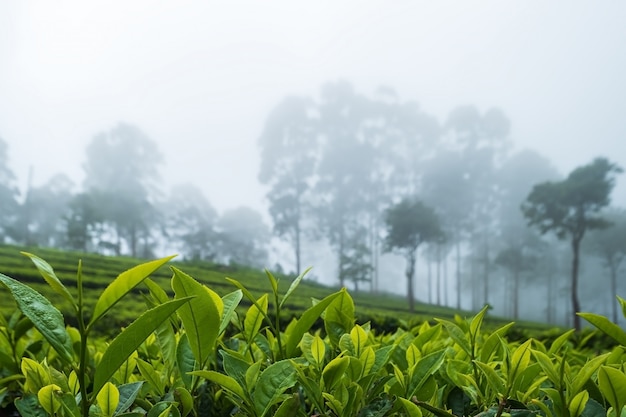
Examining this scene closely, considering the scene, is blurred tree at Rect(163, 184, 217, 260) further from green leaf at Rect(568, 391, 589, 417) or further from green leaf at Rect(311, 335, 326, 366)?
green leaf at Rect(568, 391, 589, 417)

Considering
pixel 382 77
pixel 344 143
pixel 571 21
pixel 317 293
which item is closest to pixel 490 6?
pixel 571 21

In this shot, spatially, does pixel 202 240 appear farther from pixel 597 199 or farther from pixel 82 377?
pixel 82 377

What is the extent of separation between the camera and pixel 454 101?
651 inches

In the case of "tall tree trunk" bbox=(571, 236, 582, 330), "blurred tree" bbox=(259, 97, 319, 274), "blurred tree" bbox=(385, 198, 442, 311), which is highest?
"blurred tree" bbox=(259, 97, 319, 274)

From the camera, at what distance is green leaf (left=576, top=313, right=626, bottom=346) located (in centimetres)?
41

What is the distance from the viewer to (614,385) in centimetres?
34

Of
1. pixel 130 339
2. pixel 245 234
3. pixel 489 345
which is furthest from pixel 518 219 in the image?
pixel 130 339

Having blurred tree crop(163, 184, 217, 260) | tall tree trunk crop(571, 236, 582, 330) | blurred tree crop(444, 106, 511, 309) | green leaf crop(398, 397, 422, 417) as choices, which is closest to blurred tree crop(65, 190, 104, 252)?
blurred tree crop(163, 184, 217, 260)

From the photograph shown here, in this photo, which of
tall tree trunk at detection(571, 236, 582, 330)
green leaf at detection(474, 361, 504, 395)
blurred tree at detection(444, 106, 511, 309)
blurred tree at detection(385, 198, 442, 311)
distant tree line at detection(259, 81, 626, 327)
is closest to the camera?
green leaf at detection(474, 361, 504, 395)

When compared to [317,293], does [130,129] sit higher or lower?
higher

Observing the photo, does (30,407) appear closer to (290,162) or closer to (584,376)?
(584,376)

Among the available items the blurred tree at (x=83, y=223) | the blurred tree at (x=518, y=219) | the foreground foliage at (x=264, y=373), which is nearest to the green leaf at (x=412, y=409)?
the foreground foliage at (x=264, y=373)

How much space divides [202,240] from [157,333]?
49.5ft

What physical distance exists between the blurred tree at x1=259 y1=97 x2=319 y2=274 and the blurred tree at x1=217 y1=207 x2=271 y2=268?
1.50 meters
